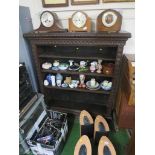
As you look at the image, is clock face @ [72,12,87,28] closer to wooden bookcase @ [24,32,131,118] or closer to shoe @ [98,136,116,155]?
wooden bookcase @ [24,32,131,118]

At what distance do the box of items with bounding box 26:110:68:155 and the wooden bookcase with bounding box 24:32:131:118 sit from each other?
23 cm

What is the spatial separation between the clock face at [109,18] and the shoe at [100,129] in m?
0.97

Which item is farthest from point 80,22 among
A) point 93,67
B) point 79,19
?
point 93,67

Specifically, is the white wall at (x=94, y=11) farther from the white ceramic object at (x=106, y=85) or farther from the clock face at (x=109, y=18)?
the white ceramic object at (x=106, y=85)

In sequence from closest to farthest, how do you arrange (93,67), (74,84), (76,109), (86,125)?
(86,125) → (93,67) → (74,84) → (76,109)

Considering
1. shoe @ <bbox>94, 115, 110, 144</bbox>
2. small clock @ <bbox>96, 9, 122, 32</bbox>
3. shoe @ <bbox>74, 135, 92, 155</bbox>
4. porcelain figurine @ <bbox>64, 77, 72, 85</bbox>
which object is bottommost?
shoe @ <bbox>74, 135, 92, 155</bbox>

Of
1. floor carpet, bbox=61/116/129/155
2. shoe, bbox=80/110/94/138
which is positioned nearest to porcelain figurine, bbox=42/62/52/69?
shoe, bbox=80/110/94/138

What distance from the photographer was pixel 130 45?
1.59 metres

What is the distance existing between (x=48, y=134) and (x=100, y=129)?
1.76ft

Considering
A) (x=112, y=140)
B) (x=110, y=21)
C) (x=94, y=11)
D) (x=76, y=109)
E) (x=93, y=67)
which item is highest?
(x=94, y=11)

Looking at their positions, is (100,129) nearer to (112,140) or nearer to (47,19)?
(112,140)

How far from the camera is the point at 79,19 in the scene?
1.43 metres

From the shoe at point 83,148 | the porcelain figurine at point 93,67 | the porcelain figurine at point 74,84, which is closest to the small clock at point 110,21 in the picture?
the porcelain figurine at point 93,67

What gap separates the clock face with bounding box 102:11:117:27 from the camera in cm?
133
